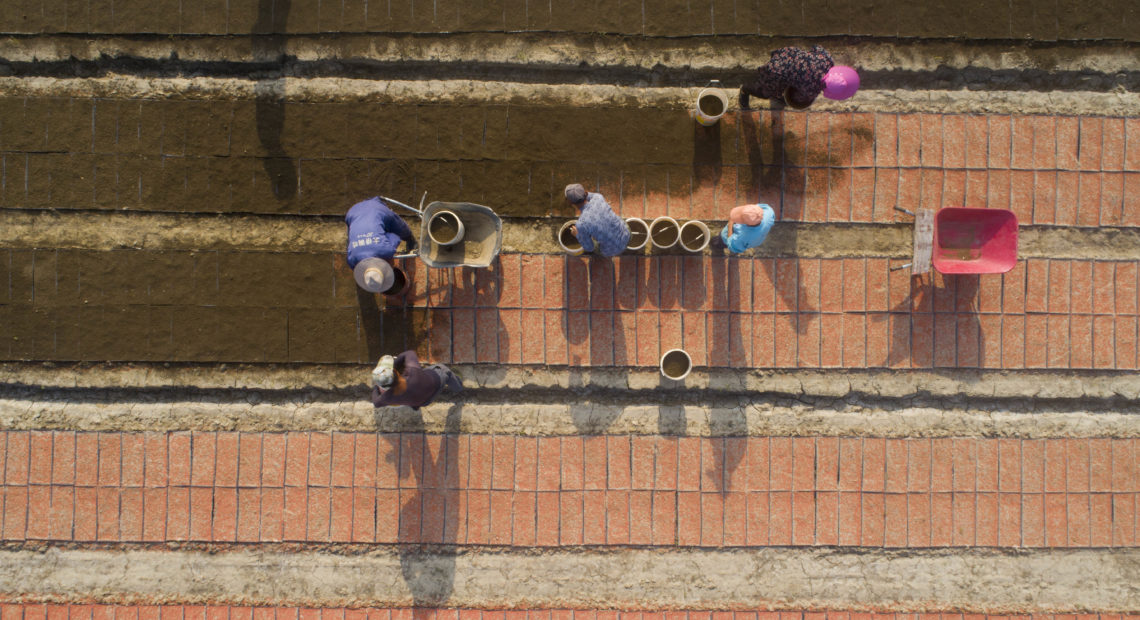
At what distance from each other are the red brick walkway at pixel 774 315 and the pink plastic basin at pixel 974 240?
0.31 m

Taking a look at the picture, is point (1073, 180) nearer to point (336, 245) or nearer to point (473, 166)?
point (473, 166)

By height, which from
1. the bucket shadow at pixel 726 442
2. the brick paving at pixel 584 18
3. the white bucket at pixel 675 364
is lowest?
the bucket shadow at pixel 726 442

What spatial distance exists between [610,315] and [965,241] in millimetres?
3170

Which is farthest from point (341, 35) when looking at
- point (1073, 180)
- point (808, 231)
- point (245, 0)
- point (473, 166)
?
point (1073, 180)

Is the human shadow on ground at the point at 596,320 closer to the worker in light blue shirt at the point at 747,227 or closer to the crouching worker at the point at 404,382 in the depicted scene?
the worker in light blue shirt at the point at 747,227

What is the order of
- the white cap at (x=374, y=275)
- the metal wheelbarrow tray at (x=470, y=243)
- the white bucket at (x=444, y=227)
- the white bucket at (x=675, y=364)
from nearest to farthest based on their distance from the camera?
1. the white cap at (x=374, y=275)
2. the white bucket at (x=444, y=227)
3. the metal wheelbarrow tray at (x=470, y=243)
4. the white bucket at (x=675, y=364)

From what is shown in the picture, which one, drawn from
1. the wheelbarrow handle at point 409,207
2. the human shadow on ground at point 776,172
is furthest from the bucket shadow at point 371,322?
the human shadow on ground at point 776,172

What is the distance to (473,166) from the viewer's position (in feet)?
16.0

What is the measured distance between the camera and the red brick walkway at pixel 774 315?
4824mm

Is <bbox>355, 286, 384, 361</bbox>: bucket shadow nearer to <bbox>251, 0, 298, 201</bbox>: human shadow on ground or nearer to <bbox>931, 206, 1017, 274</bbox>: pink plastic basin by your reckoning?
<bbox>251, 0, 298, 201</bbox>: human shadow on ground

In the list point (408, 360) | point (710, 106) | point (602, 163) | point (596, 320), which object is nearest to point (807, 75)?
point (710, 106)

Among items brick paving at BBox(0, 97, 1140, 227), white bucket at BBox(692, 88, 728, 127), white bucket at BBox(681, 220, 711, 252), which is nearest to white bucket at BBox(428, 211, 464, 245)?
brick paving at BBox(0, 97, 1140, 227)

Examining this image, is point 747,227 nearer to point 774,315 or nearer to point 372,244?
point 774,315

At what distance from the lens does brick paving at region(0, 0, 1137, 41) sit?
492 cm
